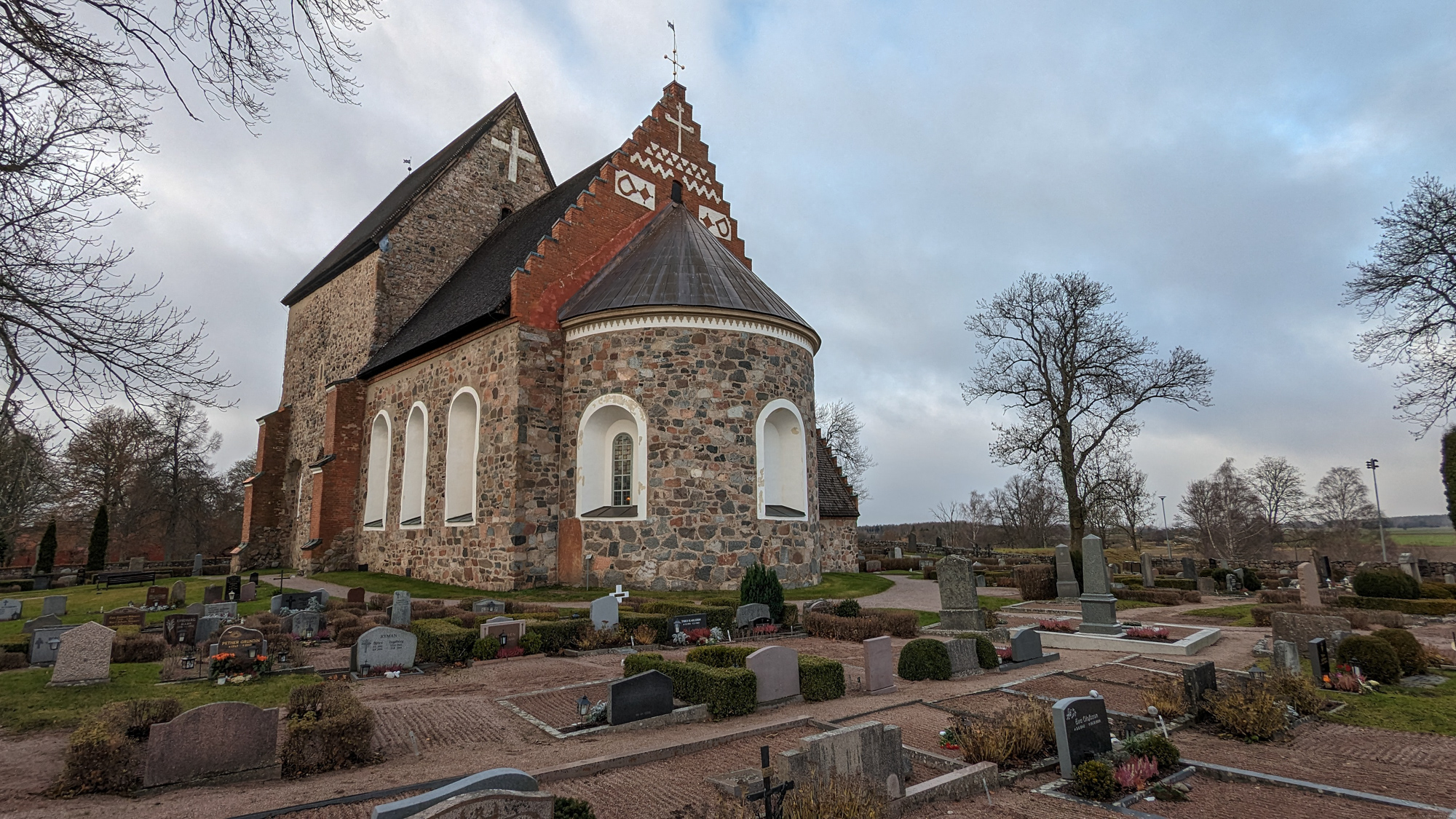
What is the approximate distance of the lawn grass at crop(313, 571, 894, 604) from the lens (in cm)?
1314

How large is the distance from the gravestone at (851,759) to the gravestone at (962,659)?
12.7 feet

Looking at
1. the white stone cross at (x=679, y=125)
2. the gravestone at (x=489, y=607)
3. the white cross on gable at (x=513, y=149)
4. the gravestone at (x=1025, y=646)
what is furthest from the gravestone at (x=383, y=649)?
the white cross on gable at (x=513, y=149)

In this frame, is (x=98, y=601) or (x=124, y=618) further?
(x=98, y=601)

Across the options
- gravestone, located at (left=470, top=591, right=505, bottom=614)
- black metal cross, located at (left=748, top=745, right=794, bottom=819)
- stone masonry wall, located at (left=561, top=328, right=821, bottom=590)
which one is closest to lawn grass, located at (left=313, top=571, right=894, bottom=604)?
stone masonry wall, located at (left=561, top=328, right=821, bottom=590)

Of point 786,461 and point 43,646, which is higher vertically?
point 786,461

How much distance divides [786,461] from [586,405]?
4.59 m

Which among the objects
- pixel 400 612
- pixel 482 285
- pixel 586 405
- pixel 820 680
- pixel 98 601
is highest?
pixel 482 285

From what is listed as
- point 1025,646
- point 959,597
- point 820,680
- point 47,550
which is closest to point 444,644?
point 820,680

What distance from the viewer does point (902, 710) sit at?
642cm

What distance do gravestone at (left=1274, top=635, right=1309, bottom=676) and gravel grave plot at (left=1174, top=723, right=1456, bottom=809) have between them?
1.12 metres

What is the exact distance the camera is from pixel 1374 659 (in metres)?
7.32

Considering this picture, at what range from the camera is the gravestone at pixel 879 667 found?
23.3ft

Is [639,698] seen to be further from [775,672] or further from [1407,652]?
[1407,652]

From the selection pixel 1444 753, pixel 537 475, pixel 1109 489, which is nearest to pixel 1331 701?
pixel 1444 753
